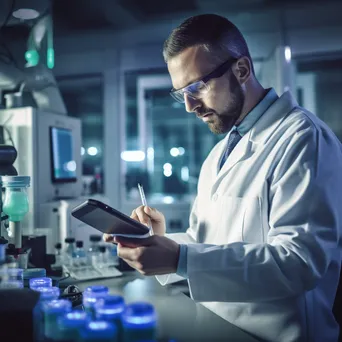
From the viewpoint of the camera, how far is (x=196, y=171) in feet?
16.0

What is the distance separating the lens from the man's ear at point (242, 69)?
1.43 metres

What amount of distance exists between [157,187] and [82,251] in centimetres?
330

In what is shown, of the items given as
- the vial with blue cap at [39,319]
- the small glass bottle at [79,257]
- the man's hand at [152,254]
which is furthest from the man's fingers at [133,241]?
the small glass bottle at [79,257]

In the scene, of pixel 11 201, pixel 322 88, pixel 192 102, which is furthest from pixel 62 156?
pixel 322 88

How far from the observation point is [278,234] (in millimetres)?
1165

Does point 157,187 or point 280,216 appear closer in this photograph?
point 280,216

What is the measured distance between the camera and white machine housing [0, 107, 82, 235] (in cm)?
224

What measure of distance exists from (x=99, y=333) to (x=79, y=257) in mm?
1262

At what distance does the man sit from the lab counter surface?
3.1 inches

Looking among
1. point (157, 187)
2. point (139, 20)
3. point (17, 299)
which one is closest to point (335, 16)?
point (139, 20)

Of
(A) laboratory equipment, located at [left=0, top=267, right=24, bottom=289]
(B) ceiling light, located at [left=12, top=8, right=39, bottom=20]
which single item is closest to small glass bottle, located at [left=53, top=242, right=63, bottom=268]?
(A) laboratory equipment, located at [left=0, top=267, right=24, bottom=289]

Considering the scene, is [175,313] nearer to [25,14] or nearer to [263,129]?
[263,129]

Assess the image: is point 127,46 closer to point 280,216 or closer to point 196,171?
point 196,171

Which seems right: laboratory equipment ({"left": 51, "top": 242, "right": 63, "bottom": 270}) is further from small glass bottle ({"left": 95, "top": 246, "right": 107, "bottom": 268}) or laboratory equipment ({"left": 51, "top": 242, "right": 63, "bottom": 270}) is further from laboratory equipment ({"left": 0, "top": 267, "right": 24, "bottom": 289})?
laboratory equipment ({"left": 0, "top": 267, "right": 24, "bottom": 289})
